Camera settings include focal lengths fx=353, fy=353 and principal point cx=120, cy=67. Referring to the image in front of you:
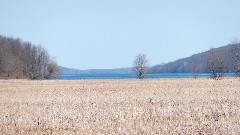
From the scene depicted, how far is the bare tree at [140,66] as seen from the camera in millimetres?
96062

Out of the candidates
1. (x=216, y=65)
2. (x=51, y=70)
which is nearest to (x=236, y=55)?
(x=216, y=65)

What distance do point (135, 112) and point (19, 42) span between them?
140339 mm

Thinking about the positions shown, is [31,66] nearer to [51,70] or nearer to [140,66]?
[51,70]

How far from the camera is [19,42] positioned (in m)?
148

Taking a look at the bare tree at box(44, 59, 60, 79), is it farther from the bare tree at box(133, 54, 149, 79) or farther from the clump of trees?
the bare tree at box(133, 54, 149, 79)

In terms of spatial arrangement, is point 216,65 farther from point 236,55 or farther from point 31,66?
point 31,66

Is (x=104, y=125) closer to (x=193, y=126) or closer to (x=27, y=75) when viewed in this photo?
(x=193, y=126)

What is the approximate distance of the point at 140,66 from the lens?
3844 inches

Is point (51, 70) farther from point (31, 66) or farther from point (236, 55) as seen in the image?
point (236, 55)

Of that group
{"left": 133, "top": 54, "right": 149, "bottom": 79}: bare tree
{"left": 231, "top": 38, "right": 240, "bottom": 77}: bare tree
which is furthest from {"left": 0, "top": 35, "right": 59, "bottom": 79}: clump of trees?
{"left": 231, "top": 38, "right": 240, "bottom": 77}: bare tree

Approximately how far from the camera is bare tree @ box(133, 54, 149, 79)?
96.1 metres

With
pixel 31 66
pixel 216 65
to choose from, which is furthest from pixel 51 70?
pixel 216 65

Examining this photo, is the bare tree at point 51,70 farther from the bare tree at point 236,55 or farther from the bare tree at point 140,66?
the bare tree at point 236,55

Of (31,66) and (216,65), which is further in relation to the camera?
(31,66)
